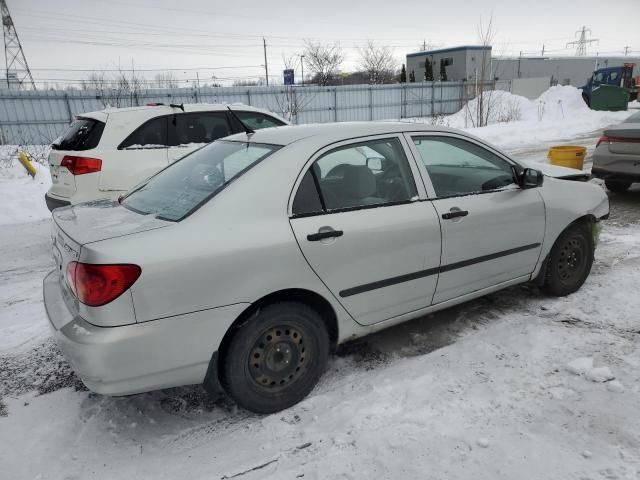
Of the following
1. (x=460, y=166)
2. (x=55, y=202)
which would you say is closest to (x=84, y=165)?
(x=55, y=202)

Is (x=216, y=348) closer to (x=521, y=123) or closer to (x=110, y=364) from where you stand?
(x=110, y=364)

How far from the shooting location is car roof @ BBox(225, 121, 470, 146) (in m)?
2.98

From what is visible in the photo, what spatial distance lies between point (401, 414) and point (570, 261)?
7.80 ft

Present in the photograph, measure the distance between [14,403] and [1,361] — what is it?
25.6 inches

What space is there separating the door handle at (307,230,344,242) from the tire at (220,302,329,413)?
392 millimetres

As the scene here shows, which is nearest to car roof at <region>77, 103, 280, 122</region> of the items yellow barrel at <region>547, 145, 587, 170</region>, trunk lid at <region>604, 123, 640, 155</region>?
yellow barrel at <region>547, 145, 587, 170</region>

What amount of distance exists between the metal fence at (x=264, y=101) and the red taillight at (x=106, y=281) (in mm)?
18444

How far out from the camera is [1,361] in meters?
3.45

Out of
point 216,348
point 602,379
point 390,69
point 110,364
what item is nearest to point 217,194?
point 216,348

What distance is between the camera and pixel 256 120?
6.59 metres

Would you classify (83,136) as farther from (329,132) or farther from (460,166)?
(460,166)

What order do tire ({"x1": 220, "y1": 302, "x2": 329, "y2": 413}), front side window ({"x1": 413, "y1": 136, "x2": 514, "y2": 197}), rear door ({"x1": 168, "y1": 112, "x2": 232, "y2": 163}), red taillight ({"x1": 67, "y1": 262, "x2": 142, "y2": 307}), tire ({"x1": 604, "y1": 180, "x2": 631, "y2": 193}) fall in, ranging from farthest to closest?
tire ({"x1": 604, "y1": 180, "x2": 631, "y2": 193}), rear door ({"x1": 168, "y1": 112, "x2": 232, "y2": 163}), front side window ({"x1": 413, "y1": 136, "x2": 514, "y2": 197}), tire ({"x1": 220, "y1": 302, "x2": 329, "y2": 413}), red taillight ({"x1": 67, "y1": 262, "x2": 142, "y2": 307})

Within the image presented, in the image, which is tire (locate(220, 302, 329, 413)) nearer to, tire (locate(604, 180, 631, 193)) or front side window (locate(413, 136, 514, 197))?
front side window (locate(413, 136, 514, 197))

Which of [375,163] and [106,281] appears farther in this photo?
[375,163]
